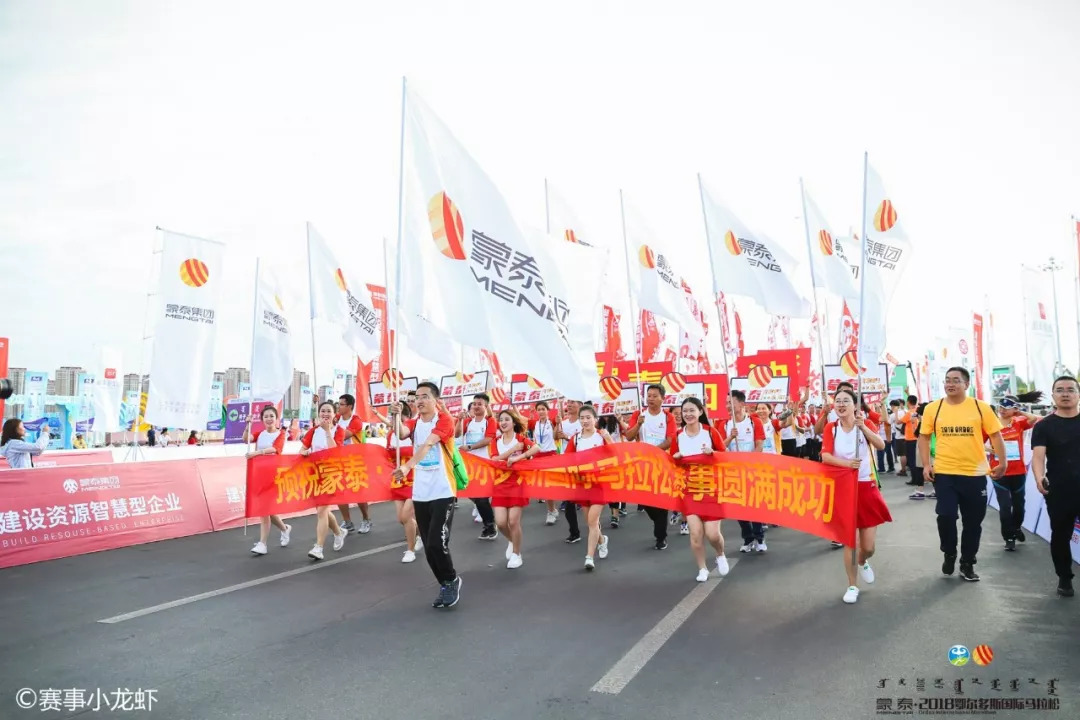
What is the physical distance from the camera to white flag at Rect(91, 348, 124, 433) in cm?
2348

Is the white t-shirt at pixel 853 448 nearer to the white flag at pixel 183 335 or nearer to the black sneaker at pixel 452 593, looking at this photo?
the black sneaker at pixel 452 593

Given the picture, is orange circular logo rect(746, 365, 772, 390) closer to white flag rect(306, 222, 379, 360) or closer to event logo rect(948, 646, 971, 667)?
white flag rect(306, 222, 379, 360)

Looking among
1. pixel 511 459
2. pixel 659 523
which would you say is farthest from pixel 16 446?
pixel 659 523

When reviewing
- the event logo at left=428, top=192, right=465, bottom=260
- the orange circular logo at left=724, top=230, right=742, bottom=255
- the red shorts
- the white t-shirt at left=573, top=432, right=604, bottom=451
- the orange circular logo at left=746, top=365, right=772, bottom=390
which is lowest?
the red shorts

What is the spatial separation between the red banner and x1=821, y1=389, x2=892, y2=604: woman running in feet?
0.49

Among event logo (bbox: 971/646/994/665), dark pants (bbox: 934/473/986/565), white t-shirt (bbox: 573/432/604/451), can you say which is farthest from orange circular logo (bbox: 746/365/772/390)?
event logo (bbox: 971/646/994/665)

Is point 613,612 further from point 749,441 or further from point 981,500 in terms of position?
point 749,441

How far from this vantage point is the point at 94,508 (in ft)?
31.5

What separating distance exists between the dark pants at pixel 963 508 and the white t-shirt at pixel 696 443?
7.31 feet

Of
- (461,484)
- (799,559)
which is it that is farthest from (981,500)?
(461,484)

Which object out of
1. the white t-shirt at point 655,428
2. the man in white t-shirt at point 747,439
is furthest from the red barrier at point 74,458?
the man in white t-shirt at point 747,439

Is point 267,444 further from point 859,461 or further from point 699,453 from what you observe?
point 859,461

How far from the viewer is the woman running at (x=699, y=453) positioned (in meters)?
7.24

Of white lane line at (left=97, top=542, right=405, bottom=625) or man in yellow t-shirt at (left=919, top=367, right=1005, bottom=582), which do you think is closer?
white lane line at (left=97, top=542, right=405, bottom=625)
